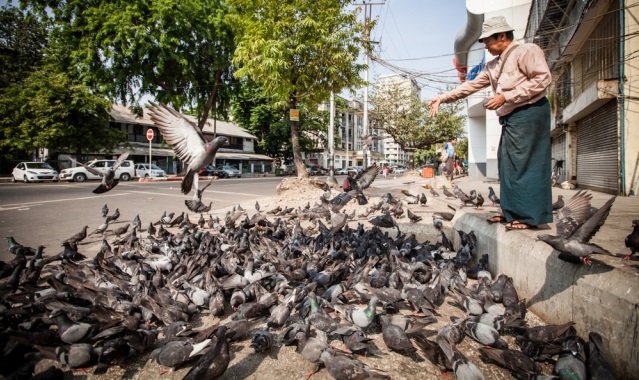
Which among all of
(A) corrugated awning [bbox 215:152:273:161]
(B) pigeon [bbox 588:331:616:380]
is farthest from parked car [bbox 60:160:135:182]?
(B) pigeon [bbox 588:331:616:380]

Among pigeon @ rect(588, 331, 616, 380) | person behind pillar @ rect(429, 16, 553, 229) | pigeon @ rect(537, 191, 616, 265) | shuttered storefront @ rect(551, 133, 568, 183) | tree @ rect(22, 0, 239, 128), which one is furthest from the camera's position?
tree @ rect(22, 0, 239, 128)

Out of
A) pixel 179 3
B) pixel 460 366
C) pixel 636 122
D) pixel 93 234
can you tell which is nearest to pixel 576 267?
pixel 460 366

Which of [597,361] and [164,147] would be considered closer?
[597,361]

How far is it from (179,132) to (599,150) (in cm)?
1070

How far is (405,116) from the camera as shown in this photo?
28.7 meters

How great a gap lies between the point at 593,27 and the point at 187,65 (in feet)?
64.7

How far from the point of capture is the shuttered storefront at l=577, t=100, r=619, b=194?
778cm

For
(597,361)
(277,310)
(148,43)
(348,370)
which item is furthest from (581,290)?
(148,43)

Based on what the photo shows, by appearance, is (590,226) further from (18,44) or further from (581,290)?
(18,44)

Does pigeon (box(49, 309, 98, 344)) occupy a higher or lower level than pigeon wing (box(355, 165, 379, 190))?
lower

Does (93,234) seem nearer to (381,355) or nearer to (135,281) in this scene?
(135,281)

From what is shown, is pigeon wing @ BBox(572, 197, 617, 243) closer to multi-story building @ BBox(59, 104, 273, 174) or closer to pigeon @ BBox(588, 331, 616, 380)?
pigeon @ BBox(588, 331, 616, 380)

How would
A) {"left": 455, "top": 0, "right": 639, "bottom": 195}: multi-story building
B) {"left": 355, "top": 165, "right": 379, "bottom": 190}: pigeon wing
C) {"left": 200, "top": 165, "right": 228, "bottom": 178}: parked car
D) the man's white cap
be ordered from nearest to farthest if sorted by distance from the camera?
1. the man's white cap
2. {"left": 355, "top": 165, "right": 379, "bottom": 190}: pigeon wing
3. {"left": 455, "top": 0, "right": 639, "bottom": 195}: multi-story building
4. {"left": 200, "top": 165, "right": 228, "bottom": 178}: parked car

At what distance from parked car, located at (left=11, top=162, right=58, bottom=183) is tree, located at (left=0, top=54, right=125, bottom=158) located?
63.4 inches
